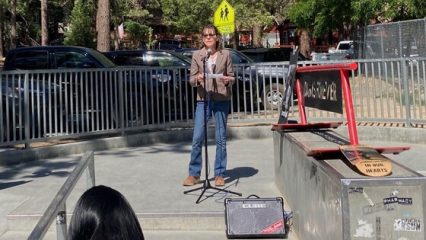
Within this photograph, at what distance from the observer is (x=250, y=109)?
1252 centimetres

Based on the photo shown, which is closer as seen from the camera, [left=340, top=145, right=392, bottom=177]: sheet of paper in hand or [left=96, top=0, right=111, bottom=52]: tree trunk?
[left=340, top=145, right=392, bottom=177]: sheet of paper in hand

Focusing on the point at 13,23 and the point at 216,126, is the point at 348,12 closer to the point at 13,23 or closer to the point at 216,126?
the point at 216,126

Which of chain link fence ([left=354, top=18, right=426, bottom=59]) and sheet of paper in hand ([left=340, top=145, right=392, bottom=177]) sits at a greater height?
chain link fence ([left=354, top=18, right=426, bottom=59])

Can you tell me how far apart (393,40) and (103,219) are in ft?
54.3

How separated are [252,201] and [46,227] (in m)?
3.25

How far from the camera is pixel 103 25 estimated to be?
22922 millimetres

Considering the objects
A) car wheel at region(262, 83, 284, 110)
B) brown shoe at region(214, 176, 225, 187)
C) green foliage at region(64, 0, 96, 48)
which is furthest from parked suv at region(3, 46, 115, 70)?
green foliage at region(64, 0, 96, 48)

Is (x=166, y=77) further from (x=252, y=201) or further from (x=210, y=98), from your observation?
(x=252, y=201)

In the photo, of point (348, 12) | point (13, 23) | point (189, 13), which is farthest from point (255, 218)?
point (13, 23)

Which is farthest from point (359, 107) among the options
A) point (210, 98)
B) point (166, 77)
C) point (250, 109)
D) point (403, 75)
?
point (210, 98)

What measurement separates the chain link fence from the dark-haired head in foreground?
14540 millimetres

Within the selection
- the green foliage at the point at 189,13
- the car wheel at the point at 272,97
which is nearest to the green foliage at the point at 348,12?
the car wheel at the point at 272,97

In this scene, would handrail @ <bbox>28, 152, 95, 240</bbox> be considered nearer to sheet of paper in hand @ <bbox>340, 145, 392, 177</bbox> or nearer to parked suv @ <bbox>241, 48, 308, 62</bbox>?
sheet of paper in hand @ <bbox>340, 145, 392, 177</bbox>

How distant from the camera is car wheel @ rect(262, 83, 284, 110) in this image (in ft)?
40.7
